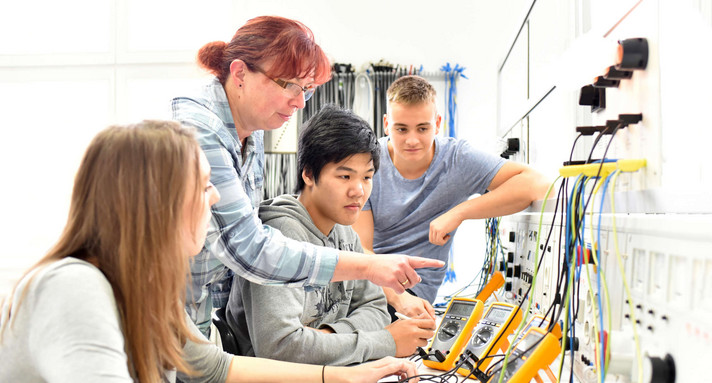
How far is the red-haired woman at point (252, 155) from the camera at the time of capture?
3.99 feet

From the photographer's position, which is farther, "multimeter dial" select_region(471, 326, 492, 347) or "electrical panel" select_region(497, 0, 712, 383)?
"multimeter dial" select_region(471, 326, 492, 347)

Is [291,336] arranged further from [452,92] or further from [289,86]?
[452,92]

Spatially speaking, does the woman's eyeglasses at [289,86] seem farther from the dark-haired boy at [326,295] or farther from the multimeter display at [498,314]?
the multimeter display at [498,314]

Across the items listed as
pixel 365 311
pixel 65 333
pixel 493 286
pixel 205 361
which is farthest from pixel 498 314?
pixel 65 333

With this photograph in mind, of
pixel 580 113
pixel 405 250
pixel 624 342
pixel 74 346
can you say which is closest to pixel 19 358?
pixel 74 346

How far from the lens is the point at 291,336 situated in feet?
4.18

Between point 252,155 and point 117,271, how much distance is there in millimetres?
794

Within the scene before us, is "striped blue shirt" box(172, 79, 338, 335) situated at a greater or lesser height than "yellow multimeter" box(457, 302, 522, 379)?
greater

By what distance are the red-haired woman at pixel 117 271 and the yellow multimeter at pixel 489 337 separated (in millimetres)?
618

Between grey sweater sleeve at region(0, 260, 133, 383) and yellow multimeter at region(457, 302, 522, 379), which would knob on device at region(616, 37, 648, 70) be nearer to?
yellow multimeter at region(457, 302, 522, 379)

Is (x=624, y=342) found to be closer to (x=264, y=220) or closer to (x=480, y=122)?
(x=264, y=220)

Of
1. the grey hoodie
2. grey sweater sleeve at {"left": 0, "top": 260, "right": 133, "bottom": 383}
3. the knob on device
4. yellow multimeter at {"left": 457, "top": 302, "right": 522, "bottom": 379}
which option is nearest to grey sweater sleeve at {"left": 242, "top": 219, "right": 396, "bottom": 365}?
the grey hoodie

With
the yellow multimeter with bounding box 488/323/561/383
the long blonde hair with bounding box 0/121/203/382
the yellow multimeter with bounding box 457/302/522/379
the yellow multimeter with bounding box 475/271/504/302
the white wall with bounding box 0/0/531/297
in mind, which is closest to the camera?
the long blonde hair with bounding box 0/121/203/382

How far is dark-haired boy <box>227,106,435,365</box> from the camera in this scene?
1.29 m
